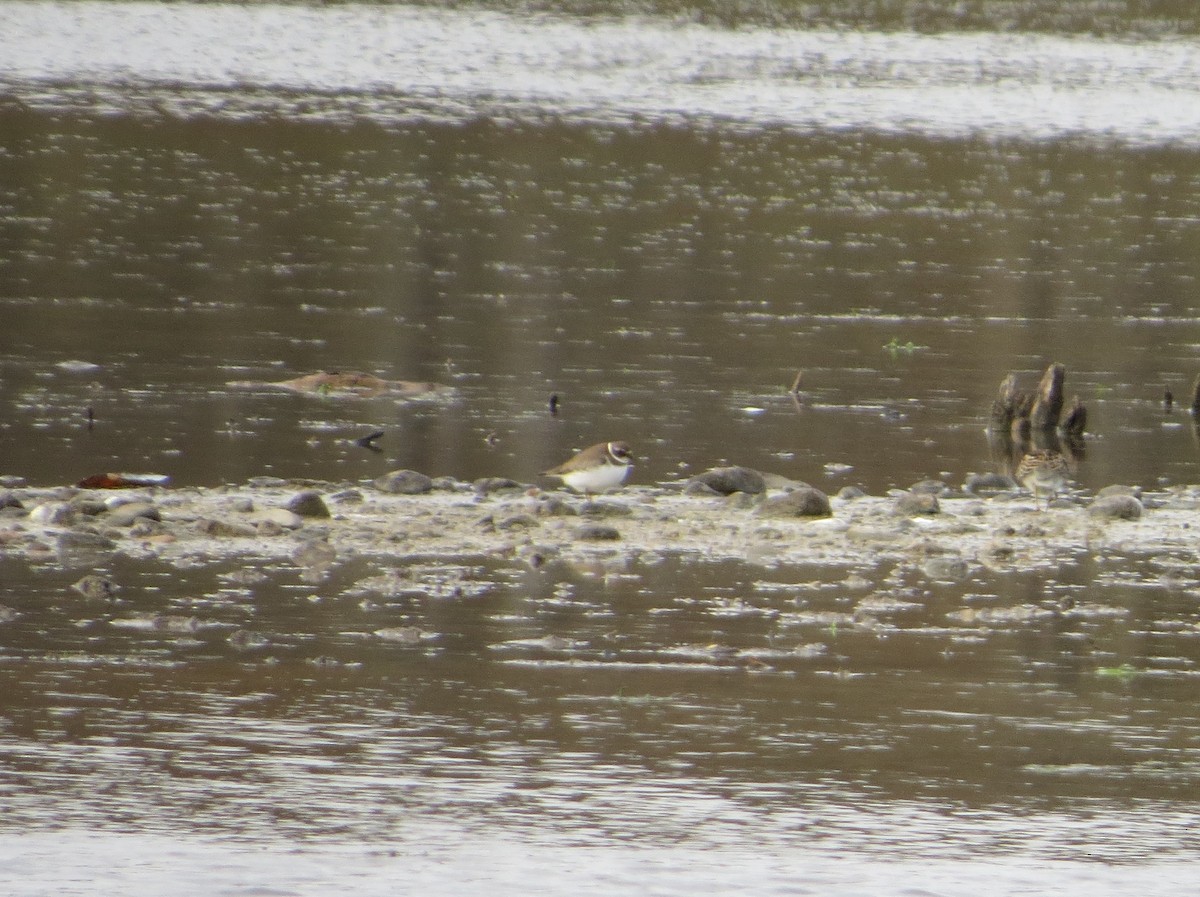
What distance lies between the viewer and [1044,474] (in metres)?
12.4

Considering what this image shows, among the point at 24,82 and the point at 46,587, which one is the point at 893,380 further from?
the point at 24,82

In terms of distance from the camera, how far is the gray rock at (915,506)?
1112 centimetres

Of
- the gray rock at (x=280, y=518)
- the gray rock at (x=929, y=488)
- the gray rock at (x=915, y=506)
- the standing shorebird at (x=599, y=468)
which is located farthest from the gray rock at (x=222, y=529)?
the gray rock at (x=929, y=488)

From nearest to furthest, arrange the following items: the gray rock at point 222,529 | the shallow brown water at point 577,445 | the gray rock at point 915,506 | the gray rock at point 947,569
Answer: the shallow brown water at point 577,445
the gray rock at point 947,569
the gray rock at point 222,529
the gray rock at point 915,506

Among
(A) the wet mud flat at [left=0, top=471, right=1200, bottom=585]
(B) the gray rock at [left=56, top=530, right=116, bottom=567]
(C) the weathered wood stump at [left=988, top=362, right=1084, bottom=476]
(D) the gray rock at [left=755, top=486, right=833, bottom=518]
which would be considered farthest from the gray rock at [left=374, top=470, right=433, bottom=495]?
(C) the weathered wood stump at [left=988, top=362, right=1084, bottom=476]

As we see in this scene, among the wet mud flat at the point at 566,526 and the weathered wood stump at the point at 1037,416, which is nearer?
the wet mud flat at the point at 566,526

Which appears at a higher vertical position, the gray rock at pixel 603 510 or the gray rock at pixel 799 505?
the gray rock at pixel 799 505

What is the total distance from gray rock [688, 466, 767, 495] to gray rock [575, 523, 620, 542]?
130cm

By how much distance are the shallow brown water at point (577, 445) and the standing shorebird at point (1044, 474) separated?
207 mm

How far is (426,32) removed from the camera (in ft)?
150

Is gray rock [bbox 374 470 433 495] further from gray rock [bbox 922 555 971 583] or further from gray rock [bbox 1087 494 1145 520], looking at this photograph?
gray rock [bbox 1087 494 1145 520]

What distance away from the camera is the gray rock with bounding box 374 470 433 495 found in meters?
11.4

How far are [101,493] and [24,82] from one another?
2950cm

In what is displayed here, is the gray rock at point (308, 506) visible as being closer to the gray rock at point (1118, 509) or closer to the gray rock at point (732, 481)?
the gray rock at point (732, 481)
